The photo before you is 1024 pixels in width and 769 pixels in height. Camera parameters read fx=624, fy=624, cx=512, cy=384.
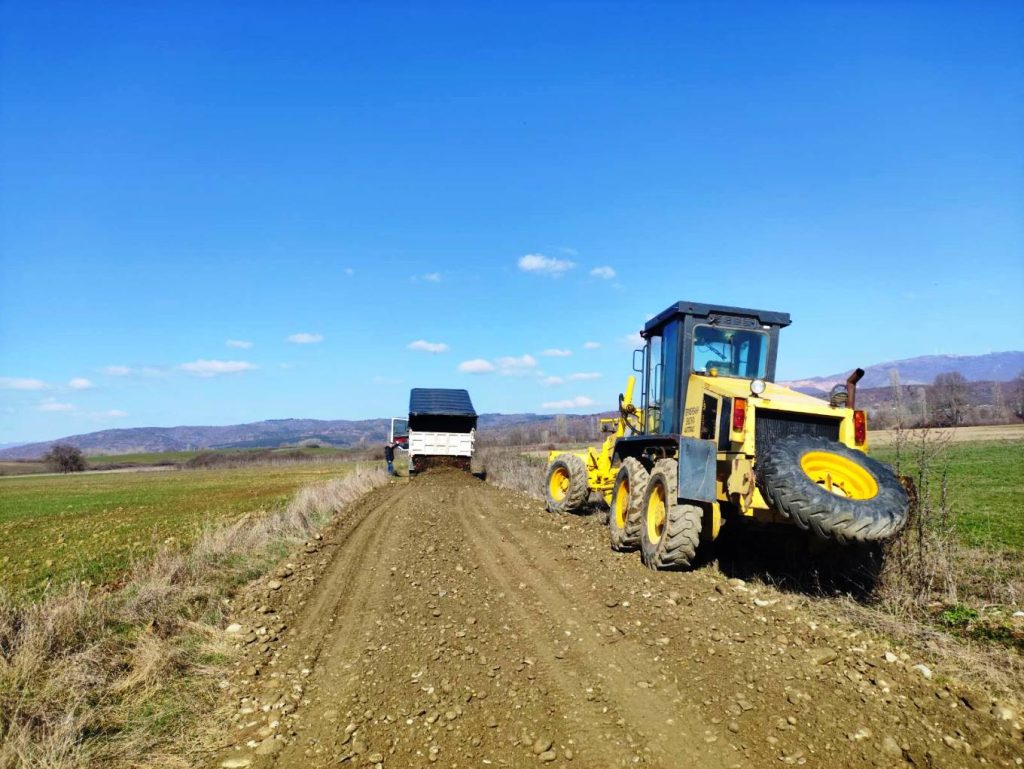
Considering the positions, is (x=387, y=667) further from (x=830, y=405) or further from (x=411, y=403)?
(x=411, y=403)

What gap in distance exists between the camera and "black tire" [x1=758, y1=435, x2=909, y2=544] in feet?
18.7

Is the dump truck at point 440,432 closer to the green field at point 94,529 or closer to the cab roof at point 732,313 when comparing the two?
the green field at point 94,529

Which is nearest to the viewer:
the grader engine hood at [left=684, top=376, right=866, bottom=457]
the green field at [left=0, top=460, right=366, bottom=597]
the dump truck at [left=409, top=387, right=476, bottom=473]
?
the grader engine hood at [left=684, top=376, right=866, bottom=457]

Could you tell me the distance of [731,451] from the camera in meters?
7.21

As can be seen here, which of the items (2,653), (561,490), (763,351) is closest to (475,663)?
(2,653)

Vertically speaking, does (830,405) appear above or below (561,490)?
above

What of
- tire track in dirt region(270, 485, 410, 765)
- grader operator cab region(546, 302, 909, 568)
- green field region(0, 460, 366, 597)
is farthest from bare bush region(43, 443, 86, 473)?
grader operator cab region(546, 302, 909, 568)

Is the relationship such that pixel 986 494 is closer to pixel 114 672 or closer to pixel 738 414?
pixel 738 414

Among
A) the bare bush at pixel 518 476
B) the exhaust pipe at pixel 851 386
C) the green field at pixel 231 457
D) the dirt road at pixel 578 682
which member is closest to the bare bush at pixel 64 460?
the green field at pixel 231 457

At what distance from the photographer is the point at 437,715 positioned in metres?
4.28

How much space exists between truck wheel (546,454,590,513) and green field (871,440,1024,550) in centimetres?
566

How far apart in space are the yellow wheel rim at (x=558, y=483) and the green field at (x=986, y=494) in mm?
6486

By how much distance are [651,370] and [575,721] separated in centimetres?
662

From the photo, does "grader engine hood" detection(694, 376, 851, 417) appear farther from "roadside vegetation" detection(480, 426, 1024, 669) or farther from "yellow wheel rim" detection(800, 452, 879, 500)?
"roadside vegetation" detection(480, 426, 1024, 669)
